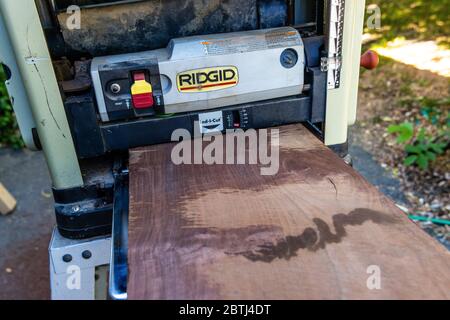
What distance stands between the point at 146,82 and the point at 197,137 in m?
0.19

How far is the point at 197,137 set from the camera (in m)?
1.19

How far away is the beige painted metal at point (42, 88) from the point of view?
3.16 feet

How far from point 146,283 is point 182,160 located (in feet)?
1.50

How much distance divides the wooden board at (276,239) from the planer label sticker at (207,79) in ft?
0.72

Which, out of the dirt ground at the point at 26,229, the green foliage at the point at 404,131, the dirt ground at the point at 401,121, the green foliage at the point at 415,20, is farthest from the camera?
the green foliage at the point at 415,20

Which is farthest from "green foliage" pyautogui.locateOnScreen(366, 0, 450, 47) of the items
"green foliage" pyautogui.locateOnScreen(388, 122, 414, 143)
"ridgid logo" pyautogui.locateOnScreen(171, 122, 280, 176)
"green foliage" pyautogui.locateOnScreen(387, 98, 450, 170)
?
"ridgid logo" pyautogui.locateOnScreen(171, 122, 280, 176)

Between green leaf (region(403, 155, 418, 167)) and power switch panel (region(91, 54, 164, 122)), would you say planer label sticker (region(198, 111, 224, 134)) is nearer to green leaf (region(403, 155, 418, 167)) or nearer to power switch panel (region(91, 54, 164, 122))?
power switch panel (region(91, 54, 164, 122))

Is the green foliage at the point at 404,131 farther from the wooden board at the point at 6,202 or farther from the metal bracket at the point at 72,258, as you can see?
the wooden board at the point at 6,202

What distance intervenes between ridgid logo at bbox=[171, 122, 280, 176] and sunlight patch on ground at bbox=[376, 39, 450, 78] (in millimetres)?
3280

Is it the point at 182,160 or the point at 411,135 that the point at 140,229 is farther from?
the point at 411,135

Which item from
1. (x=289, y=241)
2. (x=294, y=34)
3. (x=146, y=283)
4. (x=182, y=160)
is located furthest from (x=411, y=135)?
(x=146, y=283)

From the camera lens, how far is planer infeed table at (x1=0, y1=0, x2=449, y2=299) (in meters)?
0.75

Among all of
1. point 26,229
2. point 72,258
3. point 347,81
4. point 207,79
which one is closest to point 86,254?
point 72,258

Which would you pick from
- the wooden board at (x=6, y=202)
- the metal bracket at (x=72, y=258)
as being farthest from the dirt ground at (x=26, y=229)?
the metal bracket at (x=72, y=258)
